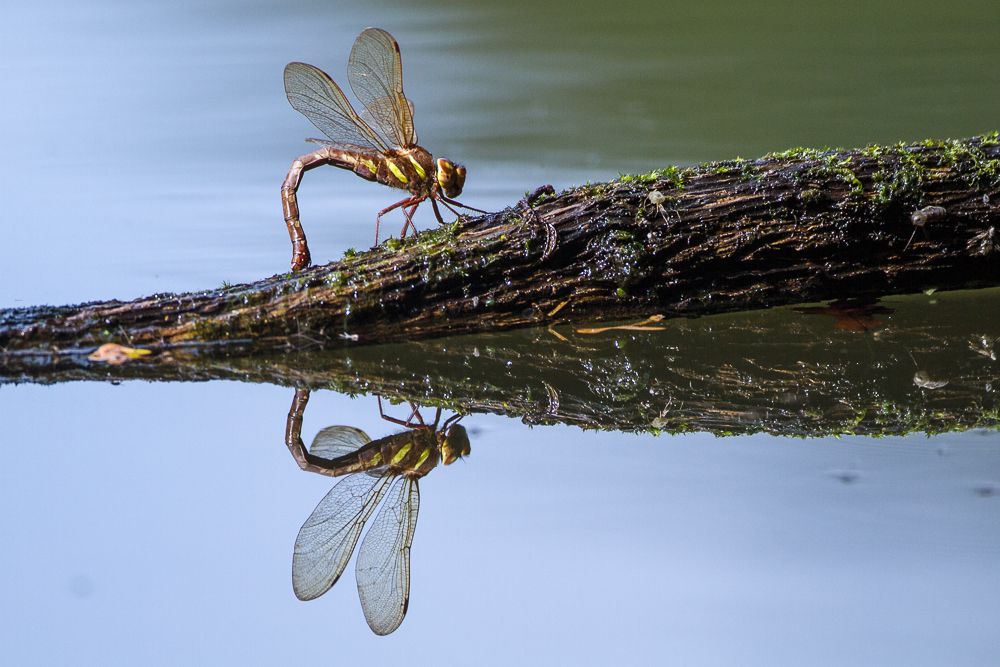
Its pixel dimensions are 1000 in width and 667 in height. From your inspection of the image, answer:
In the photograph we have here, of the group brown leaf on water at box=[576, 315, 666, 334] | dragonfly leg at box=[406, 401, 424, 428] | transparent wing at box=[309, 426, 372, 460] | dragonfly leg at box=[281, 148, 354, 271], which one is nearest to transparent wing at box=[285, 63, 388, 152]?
dragonfly leg at box=[281, 148, 354, 271]

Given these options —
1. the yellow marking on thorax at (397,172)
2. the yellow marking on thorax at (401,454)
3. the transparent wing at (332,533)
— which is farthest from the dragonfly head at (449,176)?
the transparent wing at (332,533)

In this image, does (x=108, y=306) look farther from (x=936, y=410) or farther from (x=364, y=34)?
(x=936, y=410)

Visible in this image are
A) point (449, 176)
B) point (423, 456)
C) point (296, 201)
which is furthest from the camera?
point (296, 201)

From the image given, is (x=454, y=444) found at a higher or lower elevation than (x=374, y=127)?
lower

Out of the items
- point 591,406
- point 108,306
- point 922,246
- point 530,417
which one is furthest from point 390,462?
point 922,246

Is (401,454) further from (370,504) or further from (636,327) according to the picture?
(636,327)

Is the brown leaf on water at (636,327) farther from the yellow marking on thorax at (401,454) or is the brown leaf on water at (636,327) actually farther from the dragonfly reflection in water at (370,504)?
the yellow marking on thorax at (401,454)

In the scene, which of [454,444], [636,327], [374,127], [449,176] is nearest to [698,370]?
[636,327]

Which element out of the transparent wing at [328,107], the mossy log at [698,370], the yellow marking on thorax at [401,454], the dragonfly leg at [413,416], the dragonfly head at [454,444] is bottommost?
the yellow marking on thorax at [401,454]

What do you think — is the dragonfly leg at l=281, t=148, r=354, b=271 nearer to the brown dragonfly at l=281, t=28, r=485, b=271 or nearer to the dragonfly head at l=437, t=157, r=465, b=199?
the brown dragonfly at l=281, t=28, r=485, b=271
